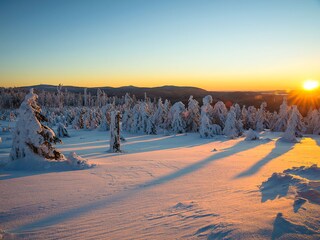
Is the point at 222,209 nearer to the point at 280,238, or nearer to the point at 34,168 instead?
the point at 280,238

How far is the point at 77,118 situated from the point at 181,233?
4853 cm

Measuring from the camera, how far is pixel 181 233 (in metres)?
4.37

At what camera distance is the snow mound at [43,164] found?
10023mm

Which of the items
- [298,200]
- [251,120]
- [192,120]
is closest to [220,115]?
[192,120]

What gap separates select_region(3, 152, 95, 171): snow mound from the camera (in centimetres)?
1002

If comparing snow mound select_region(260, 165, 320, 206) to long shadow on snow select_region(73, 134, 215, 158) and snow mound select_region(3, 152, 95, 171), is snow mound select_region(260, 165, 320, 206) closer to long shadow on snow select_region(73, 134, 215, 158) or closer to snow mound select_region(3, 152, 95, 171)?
snow mound select_region(3, 152, 95, 171)

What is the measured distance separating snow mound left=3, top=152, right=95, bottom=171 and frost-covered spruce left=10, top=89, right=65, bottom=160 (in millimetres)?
243

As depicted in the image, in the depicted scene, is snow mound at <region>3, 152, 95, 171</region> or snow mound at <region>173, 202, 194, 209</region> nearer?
snow mound at <region>173, 202, 194, 209</region>

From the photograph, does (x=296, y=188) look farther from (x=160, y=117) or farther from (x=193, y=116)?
(x=160, y=117)

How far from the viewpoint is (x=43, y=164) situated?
399 inches

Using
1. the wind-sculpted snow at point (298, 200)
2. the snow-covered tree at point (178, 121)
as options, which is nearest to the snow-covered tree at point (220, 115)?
the snow-covered tree at point (178, 121)

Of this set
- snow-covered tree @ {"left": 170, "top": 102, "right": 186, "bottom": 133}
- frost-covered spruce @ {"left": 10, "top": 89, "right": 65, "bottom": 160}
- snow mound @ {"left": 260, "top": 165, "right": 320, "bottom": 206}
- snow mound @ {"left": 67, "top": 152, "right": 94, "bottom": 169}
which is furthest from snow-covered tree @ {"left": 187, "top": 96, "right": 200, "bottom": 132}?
snow mound @ {"left": 260, "top": 165, "right": 320, "bottom": 206}

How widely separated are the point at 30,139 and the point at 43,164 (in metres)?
1.40

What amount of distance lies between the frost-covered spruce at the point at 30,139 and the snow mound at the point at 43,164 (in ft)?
0.80
